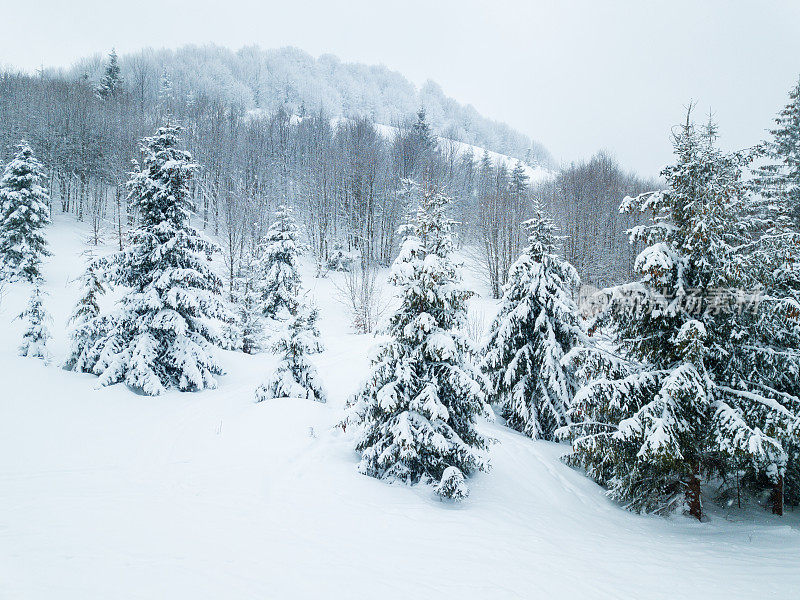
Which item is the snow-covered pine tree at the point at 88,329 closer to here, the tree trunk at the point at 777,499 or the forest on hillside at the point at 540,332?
the forest on hillside at the point at 540,332

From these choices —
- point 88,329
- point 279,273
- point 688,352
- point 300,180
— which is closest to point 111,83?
point 300,180

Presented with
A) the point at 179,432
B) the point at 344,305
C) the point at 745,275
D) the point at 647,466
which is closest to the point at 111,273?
the point at 179,432

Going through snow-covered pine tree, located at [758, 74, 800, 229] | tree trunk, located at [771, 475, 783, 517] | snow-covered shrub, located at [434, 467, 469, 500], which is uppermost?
snow-covered pine tree, located at [758, 74, 800, 229]

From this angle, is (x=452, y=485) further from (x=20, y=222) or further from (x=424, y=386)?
(x=20, y=222)

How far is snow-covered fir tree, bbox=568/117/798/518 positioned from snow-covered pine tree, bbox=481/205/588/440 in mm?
3723

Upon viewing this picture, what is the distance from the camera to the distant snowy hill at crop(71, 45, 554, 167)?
74.8 m

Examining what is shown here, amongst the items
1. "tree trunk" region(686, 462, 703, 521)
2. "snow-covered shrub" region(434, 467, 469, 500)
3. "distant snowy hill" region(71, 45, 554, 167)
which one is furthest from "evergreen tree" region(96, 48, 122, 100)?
"tree trunk" region(686, 462, 703, 521)

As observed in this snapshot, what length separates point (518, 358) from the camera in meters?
12.4

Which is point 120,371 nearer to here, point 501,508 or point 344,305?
point 501,508

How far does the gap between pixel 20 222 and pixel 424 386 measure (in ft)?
88.8

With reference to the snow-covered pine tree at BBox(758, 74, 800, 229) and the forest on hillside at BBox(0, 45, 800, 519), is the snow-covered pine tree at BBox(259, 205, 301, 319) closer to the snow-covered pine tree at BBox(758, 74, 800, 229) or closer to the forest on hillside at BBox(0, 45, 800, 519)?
the forest on hillside at BBox(0, 45, 800, 519)

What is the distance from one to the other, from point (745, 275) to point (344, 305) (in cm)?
2657

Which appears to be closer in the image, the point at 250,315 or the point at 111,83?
the point at 250,315

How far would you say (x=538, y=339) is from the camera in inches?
493
